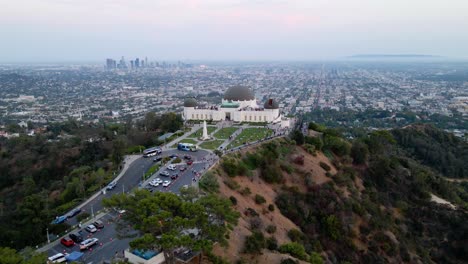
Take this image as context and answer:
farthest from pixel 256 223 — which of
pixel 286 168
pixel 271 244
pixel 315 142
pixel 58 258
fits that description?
pixel 315 142

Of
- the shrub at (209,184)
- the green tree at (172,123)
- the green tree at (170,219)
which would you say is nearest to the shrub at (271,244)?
the shrub at (209,184)

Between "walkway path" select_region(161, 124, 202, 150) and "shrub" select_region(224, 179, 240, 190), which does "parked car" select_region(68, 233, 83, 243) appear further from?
"walkway path" select_region(161, 124, 202, 150)

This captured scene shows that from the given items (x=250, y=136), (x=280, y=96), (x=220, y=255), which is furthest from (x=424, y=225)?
(x=280, y=96)

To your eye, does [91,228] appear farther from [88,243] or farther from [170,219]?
[170,219]

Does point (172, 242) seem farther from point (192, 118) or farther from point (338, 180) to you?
point (192, 118)

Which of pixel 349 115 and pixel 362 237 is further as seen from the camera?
pixel 349 115

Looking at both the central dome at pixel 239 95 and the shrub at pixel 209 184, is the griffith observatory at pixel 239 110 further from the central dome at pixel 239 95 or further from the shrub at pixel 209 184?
the shrub at pixel 209 184
